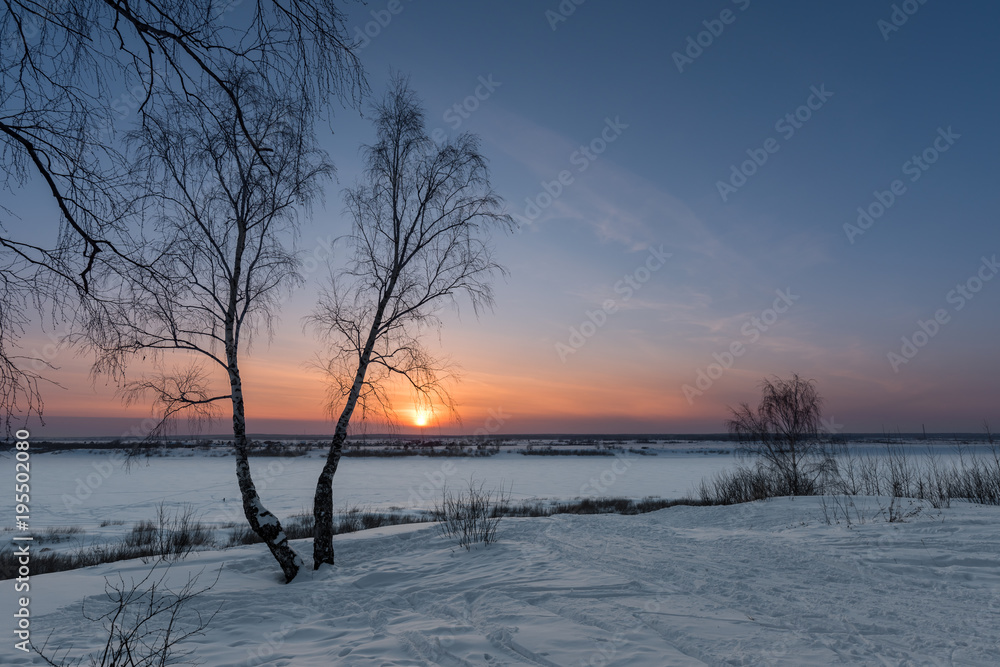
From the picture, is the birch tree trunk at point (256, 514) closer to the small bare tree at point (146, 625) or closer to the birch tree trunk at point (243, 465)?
the birch tree trunk at point (243, 465)

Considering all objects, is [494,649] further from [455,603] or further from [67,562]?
[67,562]

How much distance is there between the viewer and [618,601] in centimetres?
579

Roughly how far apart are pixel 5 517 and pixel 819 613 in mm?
24546

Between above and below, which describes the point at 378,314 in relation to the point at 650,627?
above

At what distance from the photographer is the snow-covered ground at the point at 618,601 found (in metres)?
4.49

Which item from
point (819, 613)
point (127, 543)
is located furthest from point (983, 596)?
point (127, 543)

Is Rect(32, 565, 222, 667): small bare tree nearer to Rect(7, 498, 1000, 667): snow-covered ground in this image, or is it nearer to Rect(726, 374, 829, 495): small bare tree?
Rect(7, 498, 1000, 667): snow-covered ground

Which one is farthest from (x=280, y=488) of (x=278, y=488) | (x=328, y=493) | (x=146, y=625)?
(x=146, y=625)

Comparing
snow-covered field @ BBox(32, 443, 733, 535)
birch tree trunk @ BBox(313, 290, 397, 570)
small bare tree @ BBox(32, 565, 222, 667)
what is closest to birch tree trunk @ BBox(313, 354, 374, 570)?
birch tree trunk @ BBox(313, 290, 397, 570)

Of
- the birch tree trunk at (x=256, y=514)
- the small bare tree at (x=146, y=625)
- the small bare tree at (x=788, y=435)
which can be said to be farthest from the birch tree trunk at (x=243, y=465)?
the small bare tree at (x=788, y=435)

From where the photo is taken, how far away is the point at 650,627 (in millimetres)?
4961

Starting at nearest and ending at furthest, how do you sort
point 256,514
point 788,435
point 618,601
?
point 618,601 → point 256,514 → point 788,435

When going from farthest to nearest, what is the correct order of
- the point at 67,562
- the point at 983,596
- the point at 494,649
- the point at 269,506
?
the point at 269,506 → the point at 67,562 → the point at 983,596 → the point at 494,649

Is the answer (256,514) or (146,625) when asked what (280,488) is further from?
(146,625)
